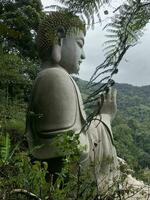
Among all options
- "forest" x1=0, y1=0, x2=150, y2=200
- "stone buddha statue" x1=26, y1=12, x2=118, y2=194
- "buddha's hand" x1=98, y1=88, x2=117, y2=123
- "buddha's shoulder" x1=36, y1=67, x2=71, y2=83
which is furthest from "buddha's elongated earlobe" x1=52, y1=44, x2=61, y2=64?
"buddha's hand" x1=98, y1=88, x2=117, y2=123

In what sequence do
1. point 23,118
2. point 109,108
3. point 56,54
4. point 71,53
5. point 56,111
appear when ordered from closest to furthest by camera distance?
point 56,111
point 56,54
point 71,53
point 109,108
point 23,118

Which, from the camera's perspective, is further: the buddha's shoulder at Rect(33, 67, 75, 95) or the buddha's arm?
the buddha's arm

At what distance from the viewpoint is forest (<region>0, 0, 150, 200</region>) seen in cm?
189

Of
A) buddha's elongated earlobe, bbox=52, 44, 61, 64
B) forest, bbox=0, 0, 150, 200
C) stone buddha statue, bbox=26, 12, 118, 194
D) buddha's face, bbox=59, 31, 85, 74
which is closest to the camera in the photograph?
forest, bbox=0, 0, 150, 200

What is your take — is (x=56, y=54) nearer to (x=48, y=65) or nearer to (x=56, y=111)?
(x=48, y=65)

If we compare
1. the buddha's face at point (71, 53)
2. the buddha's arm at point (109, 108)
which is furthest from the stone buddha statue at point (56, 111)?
the buddha's arm at point (109, 108)

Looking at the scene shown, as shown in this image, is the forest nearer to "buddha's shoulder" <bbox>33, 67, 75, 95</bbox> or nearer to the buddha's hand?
the buddha's hand

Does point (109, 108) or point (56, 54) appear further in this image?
point (109, 108)

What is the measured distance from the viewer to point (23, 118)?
23.5 feet

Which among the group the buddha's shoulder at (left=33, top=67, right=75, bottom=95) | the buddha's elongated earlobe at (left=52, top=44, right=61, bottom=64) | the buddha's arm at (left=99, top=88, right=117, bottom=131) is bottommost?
the buddha's arm at (left=99, top=88, right=117, bottom=131)

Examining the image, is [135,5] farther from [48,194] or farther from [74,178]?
[74,178]

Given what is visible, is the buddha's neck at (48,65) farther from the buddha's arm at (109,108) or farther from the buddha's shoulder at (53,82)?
the buddha's arm at (109,108)

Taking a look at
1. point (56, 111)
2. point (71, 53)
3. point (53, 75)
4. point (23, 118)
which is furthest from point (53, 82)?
point (23, 118)

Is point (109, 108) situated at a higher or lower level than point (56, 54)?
lower
